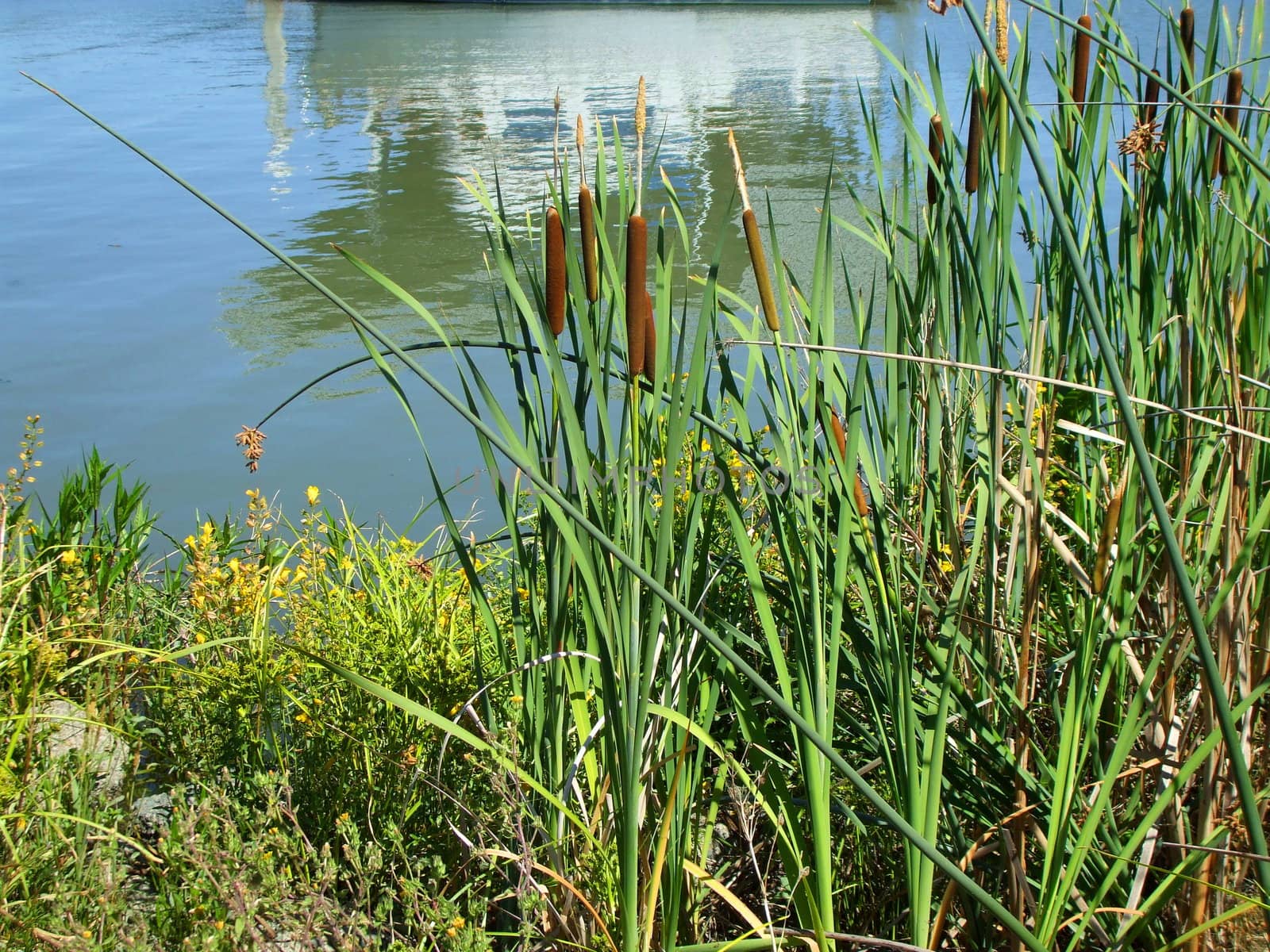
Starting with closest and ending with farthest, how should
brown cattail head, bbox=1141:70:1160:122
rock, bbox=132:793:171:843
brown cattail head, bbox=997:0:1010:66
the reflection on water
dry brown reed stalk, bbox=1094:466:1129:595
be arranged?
dry brown reed stalk, bbox=1094:466:1129:595 → brown cattail head, bbox=997:0:1010:66 → brown cattail head, bbox=1141:70:1160:122 → rock, bbox=132:793:171:843 → the reflection on water

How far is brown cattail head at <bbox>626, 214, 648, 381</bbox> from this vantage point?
1.14 m

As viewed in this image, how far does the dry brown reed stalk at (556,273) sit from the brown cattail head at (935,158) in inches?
23.5

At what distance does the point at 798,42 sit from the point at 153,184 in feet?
47.3

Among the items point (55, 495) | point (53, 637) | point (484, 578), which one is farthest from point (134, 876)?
point (55, 495)

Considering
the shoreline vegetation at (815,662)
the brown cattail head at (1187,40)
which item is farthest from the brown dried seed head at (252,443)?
the brown cattail head at (1187,40)

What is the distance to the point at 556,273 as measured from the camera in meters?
1.25

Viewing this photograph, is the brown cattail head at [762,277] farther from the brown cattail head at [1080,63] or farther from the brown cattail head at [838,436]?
the brown cattail head at [1080,63]

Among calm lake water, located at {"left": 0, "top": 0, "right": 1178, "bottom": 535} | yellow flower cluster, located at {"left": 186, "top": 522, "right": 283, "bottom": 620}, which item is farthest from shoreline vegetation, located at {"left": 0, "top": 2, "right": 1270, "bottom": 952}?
calm lake water, located at {"left": 0, "top": 0, "right": 1178, "bottom": 535}

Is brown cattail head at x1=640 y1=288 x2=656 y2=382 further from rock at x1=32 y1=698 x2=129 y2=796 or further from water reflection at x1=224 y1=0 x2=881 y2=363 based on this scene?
rock at x1=32 y1=698 x2=129 y2=796

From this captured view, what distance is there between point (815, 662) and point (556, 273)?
0.51 metres

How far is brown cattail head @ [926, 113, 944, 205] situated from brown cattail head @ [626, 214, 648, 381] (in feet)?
1.93

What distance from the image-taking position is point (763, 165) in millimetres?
9000

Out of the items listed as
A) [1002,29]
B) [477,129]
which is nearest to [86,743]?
[1002,29]

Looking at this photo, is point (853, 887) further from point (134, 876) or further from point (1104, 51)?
point (1104, 51)
